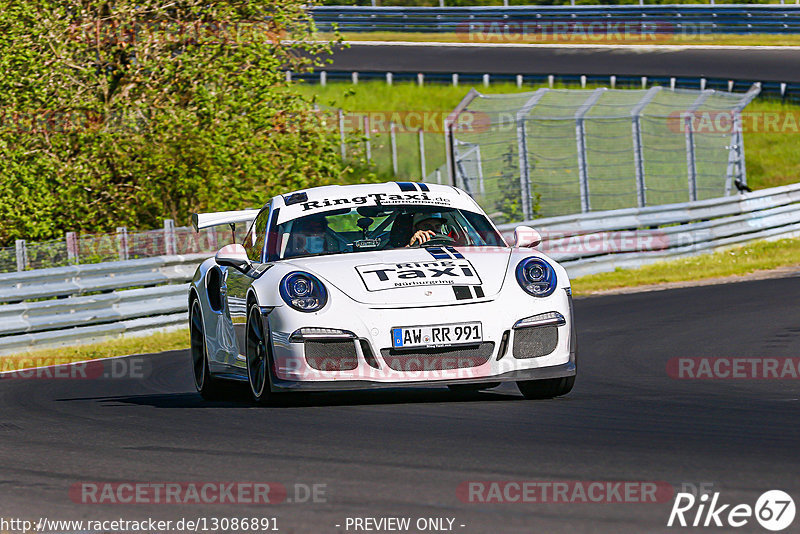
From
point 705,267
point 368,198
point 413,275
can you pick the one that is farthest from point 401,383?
point 705,267

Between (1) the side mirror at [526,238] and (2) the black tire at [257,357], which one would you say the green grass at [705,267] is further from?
(2) the black tire at [257,357]

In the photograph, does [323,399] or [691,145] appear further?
[691,145]

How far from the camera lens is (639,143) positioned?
2253cm

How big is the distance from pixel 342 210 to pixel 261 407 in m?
1.55

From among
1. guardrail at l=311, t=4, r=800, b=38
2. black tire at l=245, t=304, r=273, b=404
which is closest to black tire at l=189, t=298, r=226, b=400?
black tire at l=245, t=304, r=273, b=404

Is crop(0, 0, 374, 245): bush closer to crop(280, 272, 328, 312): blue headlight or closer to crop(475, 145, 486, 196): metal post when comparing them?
crop(475, 145, 486, 196): metal post

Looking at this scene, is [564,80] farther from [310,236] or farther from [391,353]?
[391,353]

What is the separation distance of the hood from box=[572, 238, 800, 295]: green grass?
1087 cm

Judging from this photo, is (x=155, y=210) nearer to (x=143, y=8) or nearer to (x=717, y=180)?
(x=143, y=8)

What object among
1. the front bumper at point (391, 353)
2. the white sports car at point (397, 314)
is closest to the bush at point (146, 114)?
the white sports car at point (397, 314)

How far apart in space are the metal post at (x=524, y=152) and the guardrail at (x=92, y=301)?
6132 millimetres

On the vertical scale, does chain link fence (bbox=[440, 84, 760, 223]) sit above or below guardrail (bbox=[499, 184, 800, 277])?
above

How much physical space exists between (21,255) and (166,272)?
175cm

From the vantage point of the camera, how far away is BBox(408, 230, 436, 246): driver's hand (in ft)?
29.8
